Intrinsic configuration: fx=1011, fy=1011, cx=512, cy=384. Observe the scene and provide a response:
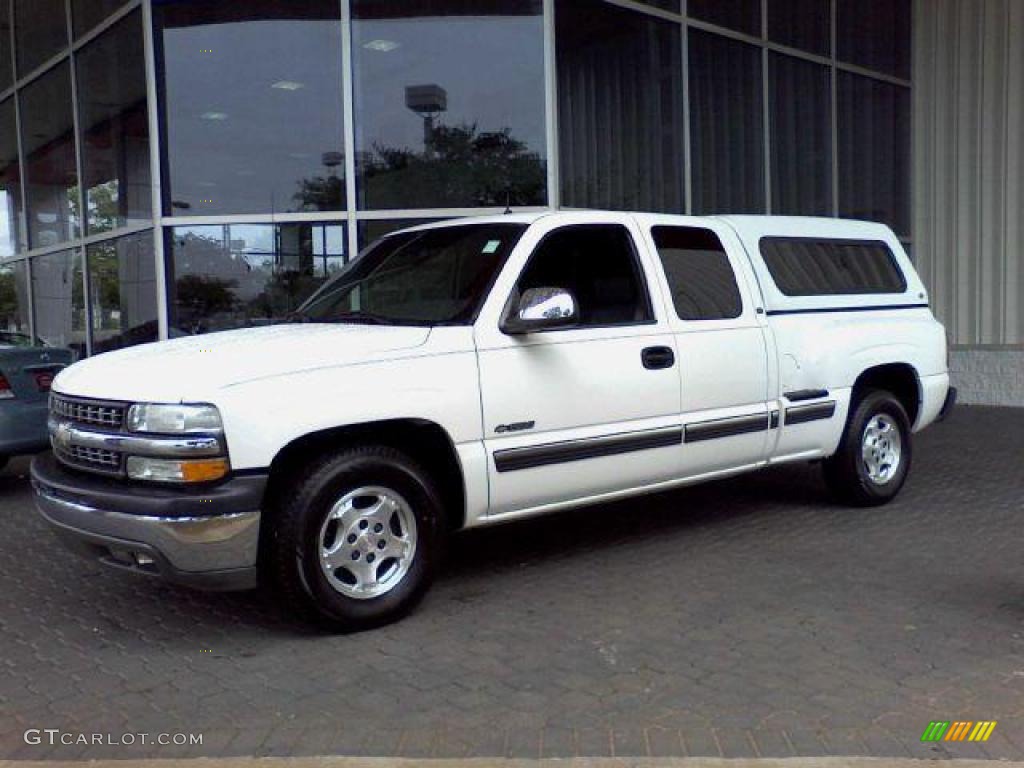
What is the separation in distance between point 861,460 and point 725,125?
7.29m

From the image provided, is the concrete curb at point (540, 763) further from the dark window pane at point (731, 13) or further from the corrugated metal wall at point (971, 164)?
the corrugated metal wall at point (971, 164)

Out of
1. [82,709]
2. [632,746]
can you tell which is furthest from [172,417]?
[632,746]

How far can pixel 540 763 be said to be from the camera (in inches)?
130

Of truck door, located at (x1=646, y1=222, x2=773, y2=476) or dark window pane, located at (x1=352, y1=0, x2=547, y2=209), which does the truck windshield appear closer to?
truck door, located at (x1=646, y1=222, x2=773, y2=476)

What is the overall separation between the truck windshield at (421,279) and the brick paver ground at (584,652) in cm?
147

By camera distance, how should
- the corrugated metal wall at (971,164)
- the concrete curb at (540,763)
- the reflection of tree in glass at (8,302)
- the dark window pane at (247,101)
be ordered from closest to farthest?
the concrete curb at (540,763)
the dark window pane at (247,101)
the corrugated metal wall at (971,164)
the reflection of tree in glass at (8,302)

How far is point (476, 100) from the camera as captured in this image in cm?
1085

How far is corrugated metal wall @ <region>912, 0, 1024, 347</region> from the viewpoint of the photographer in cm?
1312

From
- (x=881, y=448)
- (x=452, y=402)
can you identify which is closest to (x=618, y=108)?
(x=881, y=448)

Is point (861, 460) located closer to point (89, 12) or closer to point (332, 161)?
point (332, 161)

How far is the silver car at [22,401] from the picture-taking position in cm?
743

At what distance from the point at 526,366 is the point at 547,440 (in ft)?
1.27

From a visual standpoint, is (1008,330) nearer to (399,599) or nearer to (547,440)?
(547,440)

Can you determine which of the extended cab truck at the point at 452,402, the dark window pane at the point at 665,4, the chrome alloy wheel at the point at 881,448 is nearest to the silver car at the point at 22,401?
the extended cab truck at the point at 452,402
